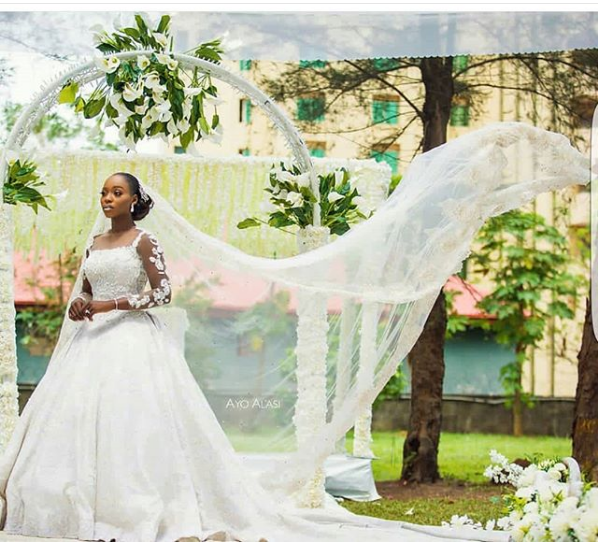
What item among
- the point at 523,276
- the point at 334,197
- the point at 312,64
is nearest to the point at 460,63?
the point at 312,64

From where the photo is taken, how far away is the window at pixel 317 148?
12.1 m

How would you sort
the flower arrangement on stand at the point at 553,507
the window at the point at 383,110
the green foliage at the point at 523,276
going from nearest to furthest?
the flower arrangement on stand at the point at 553,507
the window at the point at 383,110
the green foliage at the point at 523,276

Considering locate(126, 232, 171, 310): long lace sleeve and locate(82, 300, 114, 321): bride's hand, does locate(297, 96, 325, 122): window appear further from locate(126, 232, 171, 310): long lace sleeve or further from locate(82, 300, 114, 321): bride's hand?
locate(82, 300, 114, 321): bride's hand

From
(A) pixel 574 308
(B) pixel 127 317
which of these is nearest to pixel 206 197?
(B) pixel 127 317

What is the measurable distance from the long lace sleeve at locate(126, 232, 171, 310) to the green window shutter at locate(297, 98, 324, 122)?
5888 mm

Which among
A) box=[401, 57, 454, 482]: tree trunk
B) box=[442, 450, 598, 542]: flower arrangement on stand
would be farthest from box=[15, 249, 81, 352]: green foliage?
box=[442, 450, 598, 542]: flower arrangement on stand

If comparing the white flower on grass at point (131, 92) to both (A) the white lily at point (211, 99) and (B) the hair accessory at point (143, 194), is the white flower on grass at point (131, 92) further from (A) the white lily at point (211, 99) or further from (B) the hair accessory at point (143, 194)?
(B) the hair accessory at point (143, 194)

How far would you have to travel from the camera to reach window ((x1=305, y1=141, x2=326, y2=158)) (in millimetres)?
12055

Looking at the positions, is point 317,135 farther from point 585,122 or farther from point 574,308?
point 574,308

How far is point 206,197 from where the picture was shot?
8.30 m

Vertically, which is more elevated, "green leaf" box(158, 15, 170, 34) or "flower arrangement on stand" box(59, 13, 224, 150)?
"green leaf" box(158, 15, 170, 34)

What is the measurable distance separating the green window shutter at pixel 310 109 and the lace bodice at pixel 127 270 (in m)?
5.91

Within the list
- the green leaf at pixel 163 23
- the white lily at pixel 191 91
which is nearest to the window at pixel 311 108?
the green leaf at pixel 163 23

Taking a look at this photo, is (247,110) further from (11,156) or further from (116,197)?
(116,197)
